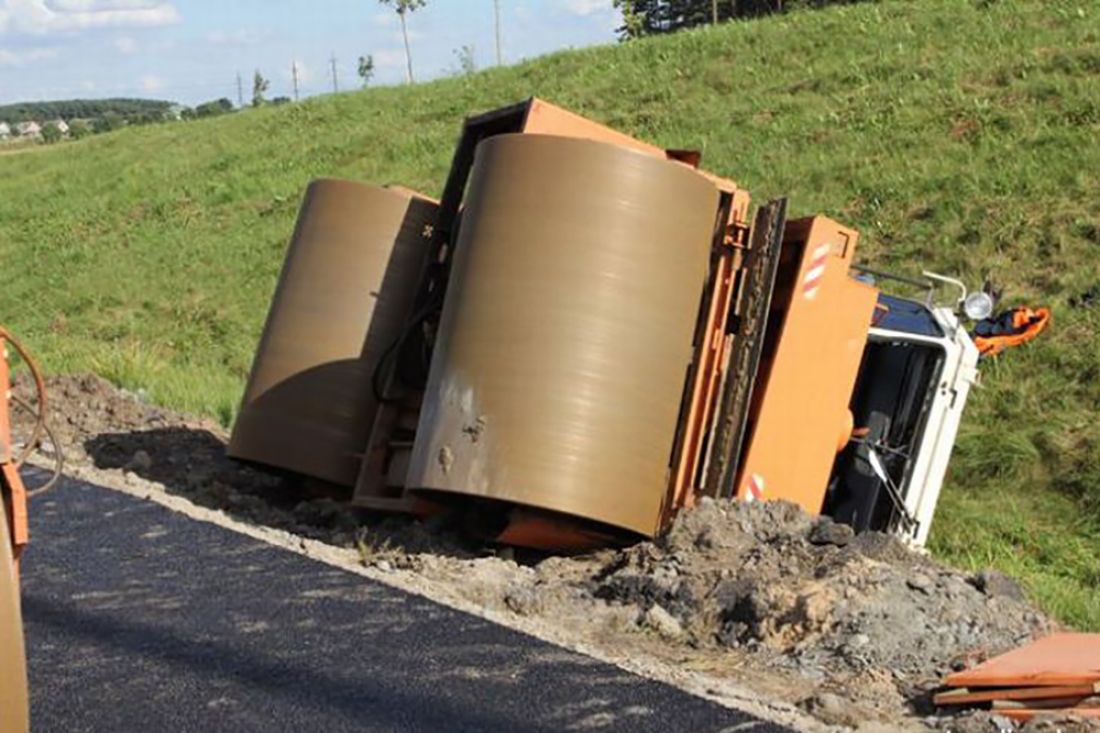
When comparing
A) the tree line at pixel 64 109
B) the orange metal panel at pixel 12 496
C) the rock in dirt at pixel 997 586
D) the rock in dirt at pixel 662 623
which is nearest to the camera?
the orange metal panel at pixel 12 496

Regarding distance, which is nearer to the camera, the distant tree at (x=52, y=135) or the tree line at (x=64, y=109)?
the distant tree at (x=52, y=135)

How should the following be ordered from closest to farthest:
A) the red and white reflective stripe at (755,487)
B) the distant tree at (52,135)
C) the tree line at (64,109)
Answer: the red and white reflective stripe at (755,487) → the distant tree at (52,135) → the tree line at (64,109)

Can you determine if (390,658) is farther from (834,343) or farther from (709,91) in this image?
(709,91)

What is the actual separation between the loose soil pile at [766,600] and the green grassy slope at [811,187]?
151cm

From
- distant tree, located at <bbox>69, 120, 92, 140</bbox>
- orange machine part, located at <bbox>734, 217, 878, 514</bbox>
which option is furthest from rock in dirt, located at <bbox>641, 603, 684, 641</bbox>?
distant tree, located at <bbox>69, 120, 92, 140</bbox>

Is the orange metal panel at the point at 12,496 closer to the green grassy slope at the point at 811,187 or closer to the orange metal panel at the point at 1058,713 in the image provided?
the orange metal panel at the point at 1058,713

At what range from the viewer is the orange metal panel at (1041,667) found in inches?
187

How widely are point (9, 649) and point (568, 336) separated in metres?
3.62

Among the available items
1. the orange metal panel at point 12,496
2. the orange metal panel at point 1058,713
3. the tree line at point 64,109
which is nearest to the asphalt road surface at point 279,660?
the orange metal panel at point 1058,713

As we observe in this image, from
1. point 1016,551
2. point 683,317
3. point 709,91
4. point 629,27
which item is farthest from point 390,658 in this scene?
point 629,27

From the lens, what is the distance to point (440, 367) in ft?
22.1

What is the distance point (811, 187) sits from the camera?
1563cm

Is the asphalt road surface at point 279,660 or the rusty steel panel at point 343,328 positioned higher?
the rusty steel panel at point 343,328

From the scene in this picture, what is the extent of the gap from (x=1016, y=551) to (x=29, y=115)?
4710 inches
